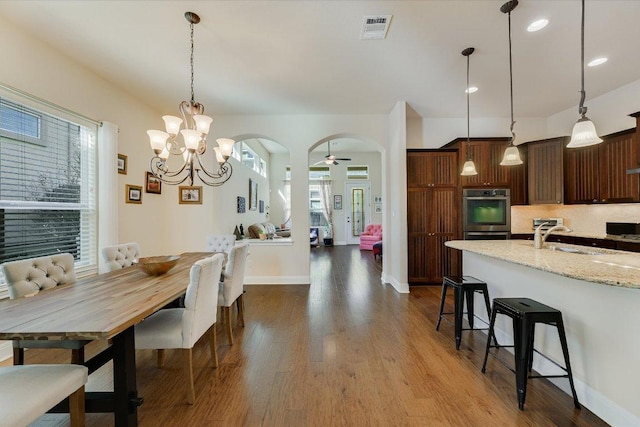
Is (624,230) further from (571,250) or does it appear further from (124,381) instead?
(124,381)

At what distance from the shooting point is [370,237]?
28.6 ft

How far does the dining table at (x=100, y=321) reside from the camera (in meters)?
1.22

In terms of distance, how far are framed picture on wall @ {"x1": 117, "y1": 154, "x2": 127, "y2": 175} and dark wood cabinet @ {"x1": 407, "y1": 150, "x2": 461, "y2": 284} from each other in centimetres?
433

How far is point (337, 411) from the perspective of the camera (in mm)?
1704

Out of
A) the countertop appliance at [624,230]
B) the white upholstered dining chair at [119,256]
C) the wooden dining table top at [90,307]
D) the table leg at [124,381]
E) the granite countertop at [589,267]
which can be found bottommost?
the table leg at [124,381]

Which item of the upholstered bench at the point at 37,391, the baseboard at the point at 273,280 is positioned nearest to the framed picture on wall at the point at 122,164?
the baseboard at the point at 273,280

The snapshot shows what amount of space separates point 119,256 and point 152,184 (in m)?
1.73

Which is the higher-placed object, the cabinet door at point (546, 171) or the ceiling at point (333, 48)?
the ceiling at point (333, 48)

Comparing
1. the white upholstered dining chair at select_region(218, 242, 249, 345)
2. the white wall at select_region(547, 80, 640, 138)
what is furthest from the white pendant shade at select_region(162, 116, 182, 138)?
the white wall at select_region(547, 80, 640, 138)

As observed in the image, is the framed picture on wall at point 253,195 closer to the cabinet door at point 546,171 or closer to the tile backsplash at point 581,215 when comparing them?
the tile backsplash at point 581,215

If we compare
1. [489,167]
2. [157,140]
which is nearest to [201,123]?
[157,140]

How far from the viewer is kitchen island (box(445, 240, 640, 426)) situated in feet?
4.76

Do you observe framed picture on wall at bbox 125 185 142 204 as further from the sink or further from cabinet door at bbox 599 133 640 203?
cabinet door at bbox 599 133 640 203

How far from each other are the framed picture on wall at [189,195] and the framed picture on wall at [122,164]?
3.20ft
